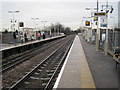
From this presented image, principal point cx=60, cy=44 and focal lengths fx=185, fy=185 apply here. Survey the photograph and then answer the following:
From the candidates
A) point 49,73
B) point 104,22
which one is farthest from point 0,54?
point 104,22

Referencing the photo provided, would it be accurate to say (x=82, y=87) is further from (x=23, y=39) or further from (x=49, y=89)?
(x=23, y=39)

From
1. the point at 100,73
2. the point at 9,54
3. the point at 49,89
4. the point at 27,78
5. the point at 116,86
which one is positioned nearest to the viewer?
the point at 116,86

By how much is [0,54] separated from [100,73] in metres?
12.2

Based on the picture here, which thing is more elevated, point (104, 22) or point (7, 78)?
point (104, 22)

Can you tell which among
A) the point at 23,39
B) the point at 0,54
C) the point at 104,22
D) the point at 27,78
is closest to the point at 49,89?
the point at 27,78

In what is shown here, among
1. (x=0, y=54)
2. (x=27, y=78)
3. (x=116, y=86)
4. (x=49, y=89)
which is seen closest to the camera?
(x=116, y=86)

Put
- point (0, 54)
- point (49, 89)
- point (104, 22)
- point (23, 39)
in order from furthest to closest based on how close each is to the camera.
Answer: point (23, 39)
point (0, 54)
point (104, 22)
point (49, 89)

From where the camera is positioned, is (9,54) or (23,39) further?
(23,39)

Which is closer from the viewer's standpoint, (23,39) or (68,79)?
(68,79)

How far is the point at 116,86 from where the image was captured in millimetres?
6156

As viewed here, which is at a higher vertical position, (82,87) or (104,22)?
(104,22)

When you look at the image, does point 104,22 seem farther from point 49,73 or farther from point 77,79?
point 77,79

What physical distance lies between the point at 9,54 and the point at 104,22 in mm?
10327

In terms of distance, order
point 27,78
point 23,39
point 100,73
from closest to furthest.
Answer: point 100,73, point 27,78, point 23,39
